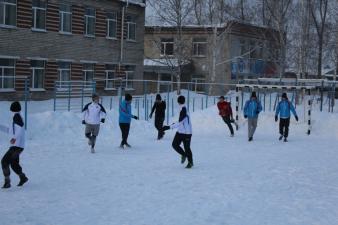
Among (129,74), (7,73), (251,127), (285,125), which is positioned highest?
(129,74)

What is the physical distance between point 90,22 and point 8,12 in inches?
271

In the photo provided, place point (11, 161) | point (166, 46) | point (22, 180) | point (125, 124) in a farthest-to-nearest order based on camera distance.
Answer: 1. point (166, 46)
2. point (125, 124)
3. point (22, 180)
4. point (11, 161)

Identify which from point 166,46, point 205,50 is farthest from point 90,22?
point 205,50

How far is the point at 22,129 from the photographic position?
10.7m

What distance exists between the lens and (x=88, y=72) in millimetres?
34156

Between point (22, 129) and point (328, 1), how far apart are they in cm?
4614

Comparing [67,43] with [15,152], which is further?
[67,43]

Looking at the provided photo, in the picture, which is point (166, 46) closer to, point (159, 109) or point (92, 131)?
point (159, 109)

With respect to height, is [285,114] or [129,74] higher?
[129,74]

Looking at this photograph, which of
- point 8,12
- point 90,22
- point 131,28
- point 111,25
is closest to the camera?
point 8,12

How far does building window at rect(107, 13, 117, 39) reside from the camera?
3575cm

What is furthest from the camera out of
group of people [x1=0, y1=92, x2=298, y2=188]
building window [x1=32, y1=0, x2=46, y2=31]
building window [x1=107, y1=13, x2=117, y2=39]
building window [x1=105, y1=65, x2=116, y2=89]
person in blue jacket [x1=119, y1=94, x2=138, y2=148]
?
building window [x1=105, y1=65, x2=116, y2=89]

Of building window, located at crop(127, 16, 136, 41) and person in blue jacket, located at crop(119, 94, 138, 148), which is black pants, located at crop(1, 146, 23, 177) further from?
building window, located at crop(127, 16, 136, 41)

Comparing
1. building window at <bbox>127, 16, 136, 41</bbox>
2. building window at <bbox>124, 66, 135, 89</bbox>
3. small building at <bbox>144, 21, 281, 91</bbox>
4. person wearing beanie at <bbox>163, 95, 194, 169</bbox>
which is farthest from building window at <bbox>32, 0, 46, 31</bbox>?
person wearing beanie at <bbox>163, 95, 194, 169</bbox>
